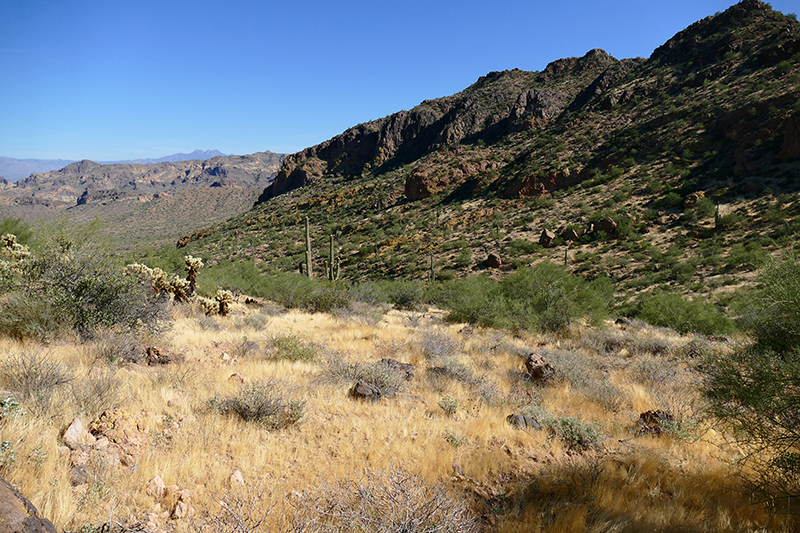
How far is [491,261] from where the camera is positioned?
26.1 m

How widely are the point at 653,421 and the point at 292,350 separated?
223 inches

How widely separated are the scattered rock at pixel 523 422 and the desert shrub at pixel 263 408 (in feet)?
8.62

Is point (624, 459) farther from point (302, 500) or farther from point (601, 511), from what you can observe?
point (302, 500)

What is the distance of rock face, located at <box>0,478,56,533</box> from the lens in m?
1.54

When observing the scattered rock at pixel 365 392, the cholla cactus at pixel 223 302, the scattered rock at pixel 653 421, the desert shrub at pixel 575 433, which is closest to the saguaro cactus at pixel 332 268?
the cholla cactus at pixel 223 302

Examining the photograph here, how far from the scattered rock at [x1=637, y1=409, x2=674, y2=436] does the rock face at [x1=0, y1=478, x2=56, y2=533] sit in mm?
5418

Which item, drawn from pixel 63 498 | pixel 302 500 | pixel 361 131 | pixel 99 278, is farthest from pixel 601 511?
pixel 361 131

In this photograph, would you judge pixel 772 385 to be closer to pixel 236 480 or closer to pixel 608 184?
pixel 236 480

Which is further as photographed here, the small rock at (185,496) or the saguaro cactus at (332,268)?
the saguaro cactus at (332,268)

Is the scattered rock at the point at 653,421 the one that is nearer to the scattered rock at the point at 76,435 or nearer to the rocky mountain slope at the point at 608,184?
the scattered rock at the point at 76,435

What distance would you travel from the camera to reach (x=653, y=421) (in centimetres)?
441

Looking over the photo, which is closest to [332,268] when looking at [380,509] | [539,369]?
[539,369]

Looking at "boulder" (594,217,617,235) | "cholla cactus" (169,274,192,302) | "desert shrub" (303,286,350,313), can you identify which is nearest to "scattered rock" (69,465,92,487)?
"cholla cactus" (169,274,192,302)

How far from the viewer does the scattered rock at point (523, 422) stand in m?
4.26
